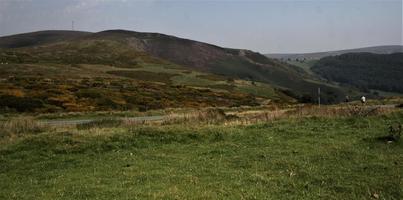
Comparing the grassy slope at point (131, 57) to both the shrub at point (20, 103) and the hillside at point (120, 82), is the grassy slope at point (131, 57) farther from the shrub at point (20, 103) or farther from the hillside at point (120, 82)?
the shrub at point (20, 103)

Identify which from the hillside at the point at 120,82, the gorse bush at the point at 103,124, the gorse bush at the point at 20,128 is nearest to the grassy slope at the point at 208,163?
the gorse bush at the point at 20,128

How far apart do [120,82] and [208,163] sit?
7697 cm

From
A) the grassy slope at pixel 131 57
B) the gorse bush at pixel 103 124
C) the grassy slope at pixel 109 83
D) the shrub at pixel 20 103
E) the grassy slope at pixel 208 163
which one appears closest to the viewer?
the grassy slope at pixel 208 163

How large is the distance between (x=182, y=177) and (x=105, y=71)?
339ft

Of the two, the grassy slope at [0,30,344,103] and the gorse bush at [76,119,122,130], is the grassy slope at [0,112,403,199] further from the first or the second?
the grassy slope at [0,30,344,103]

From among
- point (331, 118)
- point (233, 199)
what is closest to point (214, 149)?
point (233, 199)

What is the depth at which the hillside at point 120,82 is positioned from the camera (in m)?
64.1

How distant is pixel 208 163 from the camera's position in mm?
15578

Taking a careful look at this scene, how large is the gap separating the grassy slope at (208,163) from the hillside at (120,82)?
121 ft

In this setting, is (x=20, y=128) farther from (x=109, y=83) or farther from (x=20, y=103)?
(x=109, y=83)

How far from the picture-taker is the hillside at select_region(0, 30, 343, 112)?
64125 millimetres

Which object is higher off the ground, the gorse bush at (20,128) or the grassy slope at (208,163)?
the gorse bush at (20,128)

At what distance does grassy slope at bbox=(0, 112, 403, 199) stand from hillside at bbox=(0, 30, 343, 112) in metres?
36.9

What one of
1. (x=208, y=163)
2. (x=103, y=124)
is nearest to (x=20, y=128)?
(x=103, y=124)
